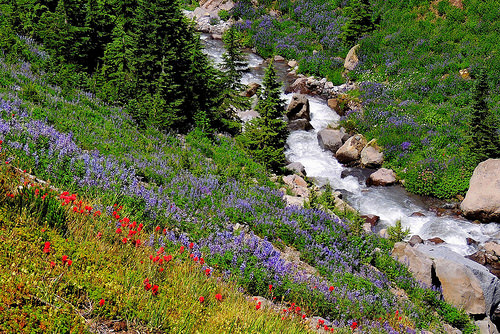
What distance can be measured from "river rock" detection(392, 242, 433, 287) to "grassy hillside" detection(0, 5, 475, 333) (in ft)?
1.53

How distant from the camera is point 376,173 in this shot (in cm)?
1850

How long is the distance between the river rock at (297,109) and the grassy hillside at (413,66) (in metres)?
2.77

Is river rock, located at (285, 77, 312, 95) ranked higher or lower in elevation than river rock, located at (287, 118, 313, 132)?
higher

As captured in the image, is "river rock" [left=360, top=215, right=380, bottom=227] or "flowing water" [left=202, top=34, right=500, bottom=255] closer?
"flowing water" [left=202, top=34, right=500, bottom=255]

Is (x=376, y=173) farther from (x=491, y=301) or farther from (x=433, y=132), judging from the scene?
(x=491, y=301)

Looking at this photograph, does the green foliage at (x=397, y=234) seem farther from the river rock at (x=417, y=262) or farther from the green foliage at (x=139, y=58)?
the green foliage at (x=139, y=58)

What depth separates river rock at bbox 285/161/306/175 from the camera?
17634 mm

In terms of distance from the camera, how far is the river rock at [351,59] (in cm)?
2851

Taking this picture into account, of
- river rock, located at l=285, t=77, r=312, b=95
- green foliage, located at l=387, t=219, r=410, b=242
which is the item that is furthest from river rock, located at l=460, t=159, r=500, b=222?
river rock, located at l=285, t=77, r=312, b=95

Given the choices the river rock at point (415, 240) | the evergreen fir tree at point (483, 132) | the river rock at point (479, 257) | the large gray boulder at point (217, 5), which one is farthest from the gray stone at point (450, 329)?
the large gray boulder at point (217, 5)

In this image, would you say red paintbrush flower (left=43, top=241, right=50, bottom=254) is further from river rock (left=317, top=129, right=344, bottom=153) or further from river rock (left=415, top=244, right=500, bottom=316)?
river rock (left=317, top=129, right=344, bottom=153)

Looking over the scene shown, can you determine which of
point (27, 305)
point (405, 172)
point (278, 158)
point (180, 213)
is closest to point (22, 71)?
point (180, 213)

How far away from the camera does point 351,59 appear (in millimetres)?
29000

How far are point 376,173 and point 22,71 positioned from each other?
16.3 meters
